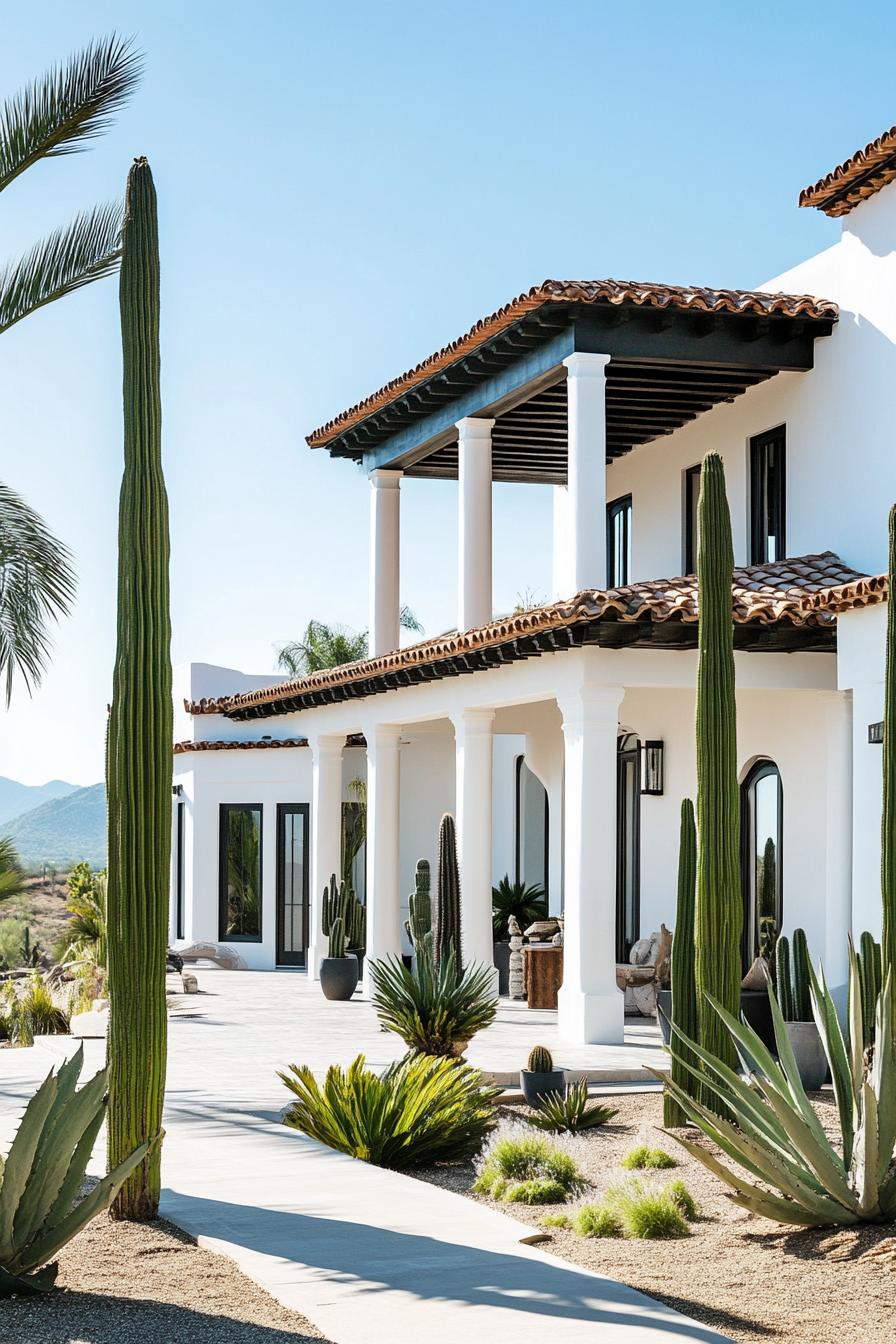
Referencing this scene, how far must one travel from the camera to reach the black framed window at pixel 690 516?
18.5 metres

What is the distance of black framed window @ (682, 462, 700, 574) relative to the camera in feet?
60.8

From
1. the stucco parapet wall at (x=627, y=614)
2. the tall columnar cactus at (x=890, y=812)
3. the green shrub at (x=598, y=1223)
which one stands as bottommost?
the green shrub at (x=598, y=1223)

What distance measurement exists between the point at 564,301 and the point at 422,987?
246 inches

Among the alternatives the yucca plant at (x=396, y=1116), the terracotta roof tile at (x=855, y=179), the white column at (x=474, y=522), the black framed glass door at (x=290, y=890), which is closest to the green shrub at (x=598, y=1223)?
the yucca plant at (x=396, y=1116)

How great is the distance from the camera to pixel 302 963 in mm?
26500

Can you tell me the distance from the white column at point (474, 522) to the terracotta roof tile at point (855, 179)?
13.9ft

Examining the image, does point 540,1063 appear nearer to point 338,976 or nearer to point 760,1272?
point 760,1272

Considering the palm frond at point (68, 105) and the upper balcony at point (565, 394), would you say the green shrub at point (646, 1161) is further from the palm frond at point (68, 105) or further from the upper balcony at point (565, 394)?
the palm frond at point (68, 105)

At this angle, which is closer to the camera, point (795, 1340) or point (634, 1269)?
point (795, 1340)

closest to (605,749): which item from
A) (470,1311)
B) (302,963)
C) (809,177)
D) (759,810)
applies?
(759,810)

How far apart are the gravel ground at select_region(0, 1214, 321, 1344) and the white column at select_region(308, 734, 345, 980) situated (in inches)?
588

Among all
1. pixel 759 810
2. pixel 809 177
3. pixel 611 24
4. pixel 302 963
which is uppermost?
pixel 611 24

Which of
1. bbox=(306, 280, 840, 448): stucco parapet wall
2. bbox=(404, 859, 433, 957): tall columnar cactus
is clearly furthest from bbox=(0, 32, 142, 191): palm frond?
bbox=(404, 859, 433, 957): tall columnar cactus

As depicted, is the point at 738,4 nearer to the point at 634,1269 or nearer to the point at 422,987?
the point at 422,987
